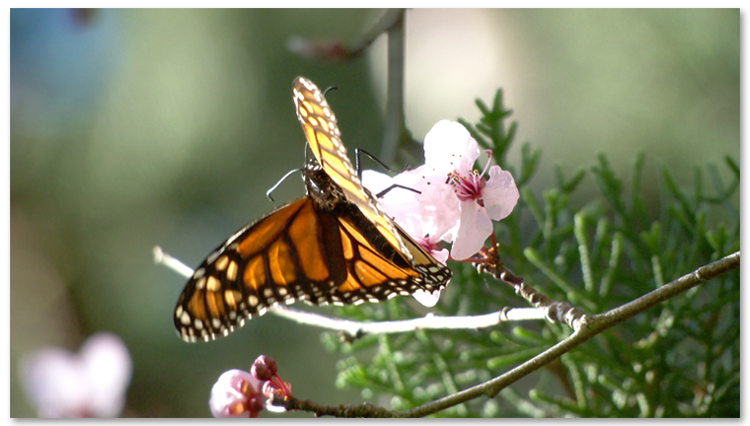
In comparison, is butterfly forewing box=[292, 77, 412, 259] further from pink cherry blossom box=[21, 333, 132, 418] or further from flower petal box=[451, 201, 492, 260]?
pink cherry blossom box=[21, 333, 132, 418]

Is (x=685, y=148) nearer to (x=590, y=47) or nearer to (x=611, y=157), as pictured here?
(x=611, y=157)

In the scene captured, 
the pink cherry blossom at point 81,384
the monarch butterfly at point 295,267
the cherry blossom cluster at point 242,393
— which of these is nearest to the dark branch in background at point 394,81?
the monarch butterfly at point 295,267

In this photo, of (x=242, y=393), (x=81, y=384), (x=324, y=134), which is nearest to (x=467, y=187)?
(x=324, y=134)

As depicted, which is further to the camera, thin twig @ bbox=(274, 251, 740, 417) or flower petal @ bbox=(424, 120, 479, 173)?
flower petal @ bbox=(424, 120, 479, 173)

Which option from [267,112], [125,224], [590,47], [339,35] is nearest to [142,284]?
[125,224]

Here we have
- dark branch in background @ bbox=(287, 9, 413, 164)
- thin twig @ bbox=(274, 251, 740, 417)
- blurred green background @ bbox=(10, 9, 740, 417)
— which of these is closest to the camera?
thin twig @ bbox=(274, 251, 740, 417)

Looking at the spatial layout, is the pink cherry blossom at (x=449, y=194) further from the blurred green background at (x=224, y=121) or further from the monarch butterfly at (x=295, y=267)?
the blurred green background at (x=224, y=121)

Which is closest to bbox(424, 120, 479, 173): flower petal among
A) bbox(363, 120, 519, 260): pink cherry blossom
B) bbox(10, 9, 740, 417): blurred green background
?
bbox(363, 120, 519, 260): pink cherry blossom
